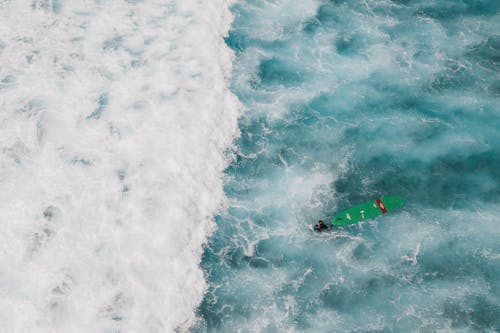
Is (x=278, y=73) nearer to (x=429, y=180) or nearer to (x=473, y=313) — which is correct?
(x=429, y=180)

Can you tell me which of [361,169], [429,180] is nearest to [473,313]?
[429,180]

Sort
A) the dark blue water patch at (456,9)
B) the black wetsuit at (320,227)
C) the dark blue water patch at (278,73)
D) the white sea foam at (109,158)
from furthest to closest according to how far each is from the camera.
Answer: the dark blue water patch at (456,9)
the dark blue water patch at (278,73)
the black wetsuit at (320,227)
the white sea foam at (109,158)

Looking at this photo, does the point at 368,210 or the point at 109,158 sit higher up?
the point at 368,210

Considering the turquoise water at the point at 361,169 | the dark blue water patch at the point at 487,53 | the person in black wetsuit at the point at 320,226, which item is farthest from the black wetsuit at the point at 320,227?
the dark blue water patch at the point at 487,53

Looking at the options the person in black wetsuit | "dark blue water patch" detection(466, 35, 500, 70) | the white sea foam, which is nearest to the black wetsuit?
the person in black wetsuit

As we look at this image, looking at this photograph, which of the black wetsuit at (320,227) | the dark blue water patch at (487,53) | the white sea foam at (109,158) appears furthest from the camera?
the dark blue water patch at (487,53)

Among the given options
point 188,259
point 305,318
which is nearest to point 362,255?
point 305,318

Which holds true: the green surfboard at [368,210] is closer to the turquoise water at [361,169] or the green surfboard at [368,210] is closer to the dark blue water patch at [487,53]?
the turquoise water at [361,169]
